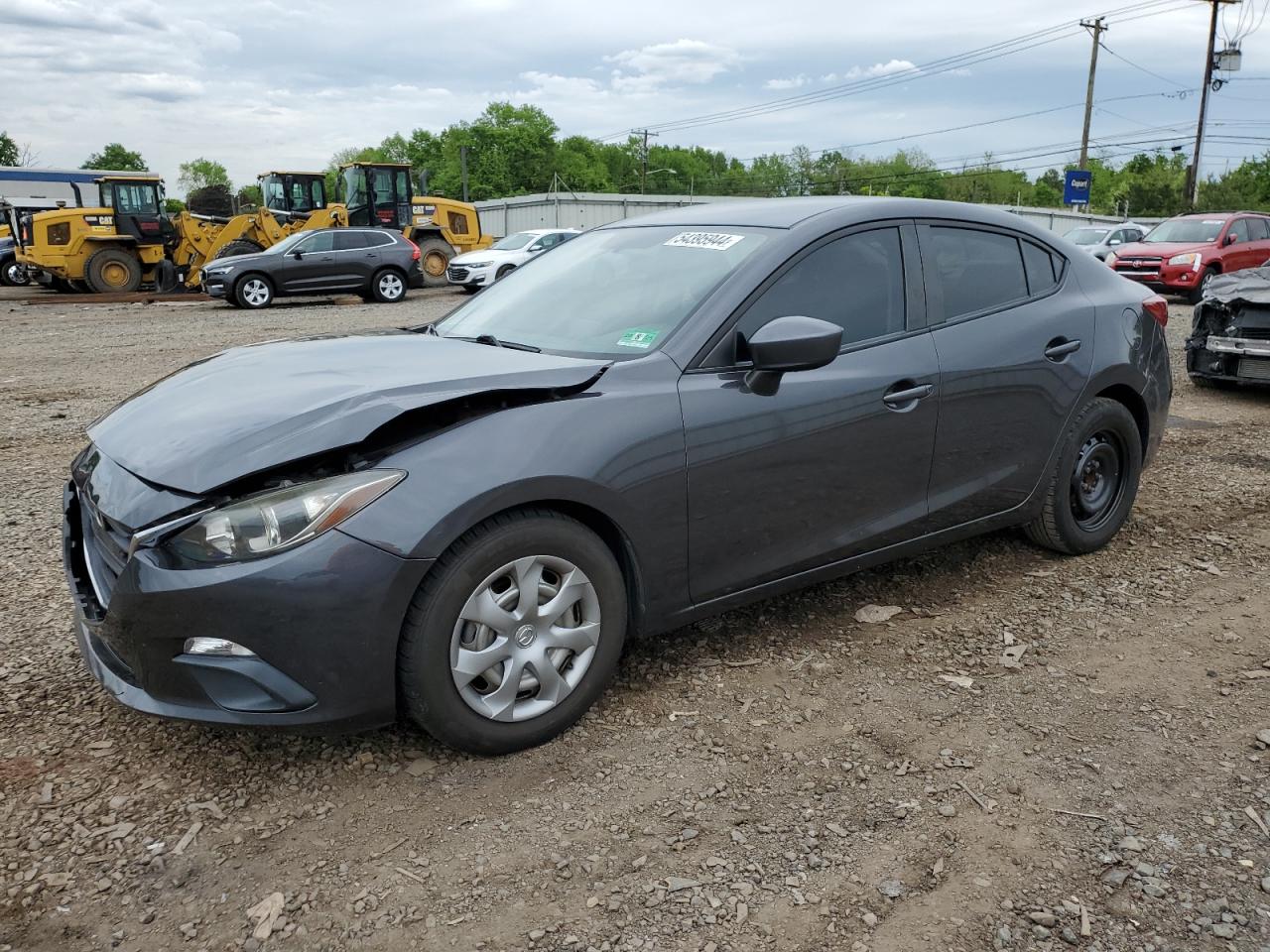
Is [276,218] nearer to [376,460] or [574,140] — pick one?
[376,460]

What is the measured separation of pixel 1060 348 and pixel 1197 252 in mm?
16775

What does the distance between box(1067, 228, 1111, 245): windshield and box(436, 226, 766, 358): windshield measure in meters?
24.1

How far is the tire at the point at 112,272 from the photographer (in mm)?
22969

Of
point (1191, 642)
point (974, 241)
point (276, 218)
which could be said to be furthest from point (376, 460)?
point (276, 218)

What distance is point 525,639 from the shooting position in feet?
9.14

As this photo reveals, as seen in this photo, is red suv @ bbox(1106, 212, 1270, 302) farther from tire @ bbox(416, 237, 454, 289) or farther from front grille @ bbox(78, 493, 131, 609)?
front grille @ bbox(78, 493, 131, 609)

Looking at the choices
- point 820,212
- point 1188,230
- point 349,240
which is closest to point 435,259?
point 349,240

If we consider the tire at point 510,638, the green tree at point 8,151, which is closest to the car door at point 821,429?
the tire at point 510,638

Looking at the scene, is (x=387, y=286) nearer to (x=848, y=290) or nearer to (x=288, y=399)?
(x=848, y=290)

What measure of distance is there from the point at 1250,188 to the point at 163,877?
87889 millimetres

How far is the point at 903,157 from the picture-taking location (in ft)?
360

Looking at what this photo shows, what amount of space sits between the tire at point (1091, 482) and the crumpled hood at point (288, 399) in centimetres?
229

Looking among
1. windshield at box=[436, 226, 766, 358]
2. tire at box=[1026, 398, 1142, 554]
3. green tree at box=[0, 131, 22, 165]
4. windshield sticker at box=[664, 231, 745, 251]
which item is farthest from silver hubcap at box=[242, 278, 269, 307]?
green tree at box=[0, 131, 22, 165]

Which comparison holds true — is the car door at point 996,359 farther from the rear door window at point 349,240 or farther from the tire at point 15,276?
the tire at point 15,276
